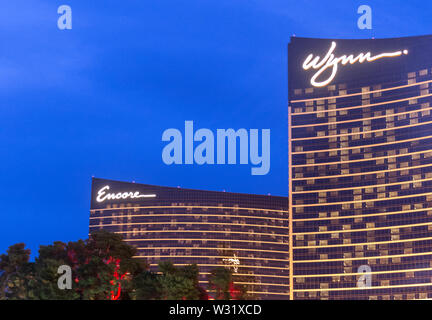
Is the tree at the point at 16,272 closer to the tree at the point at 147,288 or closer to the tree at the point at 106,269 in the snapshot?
the tree at the point at 106,269

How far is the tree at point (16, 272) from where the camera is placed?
130625mm

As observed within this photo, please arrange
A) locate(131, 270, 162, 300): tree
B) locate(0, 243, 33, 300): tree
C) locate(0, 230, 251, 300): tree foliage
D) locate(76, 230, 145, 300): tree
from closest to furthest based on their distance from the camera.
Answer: locate(0, 230, 251, 300): tree foliage → locate(76, 230, 145, 300): tree → locate(131, 270, 162, 300): tree → locate(0, 243, 33, 300): tree

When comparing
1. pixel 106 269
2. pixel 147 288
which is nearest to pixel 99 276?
pixel 106 269

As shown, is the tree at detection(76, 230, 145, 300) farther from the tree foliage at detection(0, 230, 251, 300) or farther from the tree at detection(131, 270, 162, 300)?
the tree at detection(131, 270, 162, 300)

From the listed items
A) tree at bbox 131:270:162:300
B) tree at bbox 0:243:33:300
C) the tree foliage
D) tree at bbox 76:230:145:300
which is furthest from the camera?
tree at bbox 0:243:33:300

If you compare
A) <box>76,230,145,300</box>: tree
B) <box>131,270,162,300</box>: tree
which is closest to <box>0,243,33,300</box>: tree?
<box>76,230,145,300</box>: tree

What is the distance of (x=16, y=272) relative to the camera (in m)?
132

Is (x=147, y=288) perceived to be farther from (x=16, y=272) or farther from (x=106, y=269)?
(x=16, y=272)

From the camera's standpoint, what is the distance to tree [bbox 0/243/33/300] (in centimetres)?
13062
